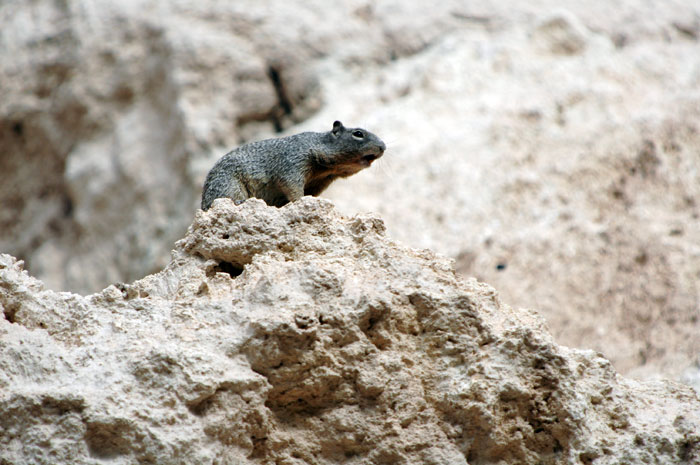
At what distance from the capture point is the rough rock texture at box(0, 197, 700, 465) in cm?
306

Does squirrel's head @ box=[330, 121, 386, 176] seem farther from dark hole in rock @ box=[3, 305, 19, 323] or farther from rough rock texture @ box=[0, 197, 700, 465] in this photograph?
dark hole in rock @ box=[3, 305, 19, 323]

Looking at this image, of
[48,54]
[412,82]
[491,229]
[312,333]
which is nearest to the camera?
[312,333]

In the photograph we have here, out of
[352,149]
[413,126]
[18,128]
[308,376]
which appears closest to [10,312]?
[308,376]

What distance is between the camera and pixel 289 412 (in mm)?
3391

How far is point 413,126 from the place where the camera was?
30.2 ft

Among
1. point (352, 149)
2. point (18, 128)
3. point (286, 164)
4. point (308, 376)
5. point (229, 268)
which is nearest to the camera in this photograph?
point (308, 376)

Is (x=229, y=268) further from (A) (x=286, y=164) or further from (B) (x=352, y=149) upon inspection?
(B) (x=352, y=149)

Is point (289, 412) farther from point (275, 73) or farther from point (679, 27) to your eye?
point (679, 27)

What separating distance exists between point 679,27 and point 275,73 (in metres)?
4.82

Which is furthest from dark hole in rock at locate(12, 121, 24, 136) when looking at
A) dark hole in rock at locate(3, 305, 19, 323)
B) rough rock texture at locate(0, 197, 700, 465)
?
dark hole in rock at locate(3, 305, 19, 323)

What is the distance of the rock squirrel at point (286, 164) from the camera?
16.2 ft

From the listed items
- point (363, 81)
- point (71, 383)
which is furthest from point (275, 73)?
point (71, 383)

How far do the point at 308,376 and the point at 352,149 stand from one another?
7.25 feet

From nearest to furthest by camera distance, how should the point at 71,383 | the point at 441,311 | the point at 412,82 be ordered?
the point at 71,383 < the point at 441,311 < the point at 412,82
